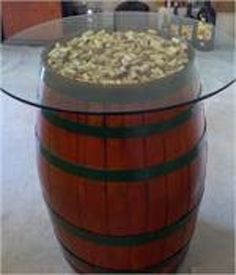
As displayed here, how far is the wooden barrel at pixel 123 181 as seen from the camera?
1.11 meters

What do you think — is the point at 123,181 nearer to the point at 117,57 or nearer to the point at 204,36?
the point at 117,57

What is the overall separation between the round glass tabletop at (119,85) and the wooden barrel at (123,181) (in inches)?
1.5

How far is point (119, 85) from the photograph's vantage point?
107cm

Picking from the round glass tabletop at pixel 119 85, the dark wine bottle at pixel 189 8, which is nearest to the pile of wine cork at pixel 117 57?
the round glass tabletop at pixel 119 85

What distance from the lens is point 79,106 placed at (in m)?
1.07

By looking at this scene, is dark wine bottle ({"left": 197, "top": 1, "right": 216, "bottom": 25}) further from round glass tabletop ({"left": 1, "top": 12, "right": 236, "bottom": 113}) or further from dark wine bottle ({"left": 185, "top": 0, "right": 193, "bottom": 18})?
round glass tabletop ({"left": 1, "top": 12, "right": 236, "bottom": 113})

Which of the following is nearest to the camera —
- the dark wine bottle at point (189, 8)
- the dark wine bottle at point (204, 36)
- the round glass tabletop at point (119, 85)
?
the round glass tabletop at point (119, 85)

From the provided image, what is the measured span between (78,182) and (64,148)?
0.09 meters

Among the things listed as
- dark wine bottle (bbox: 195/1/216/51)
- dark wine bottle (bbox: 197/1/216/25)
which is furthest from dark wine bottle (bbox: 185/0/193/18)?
dark wine bottle (bbox: 195/1/216/51)

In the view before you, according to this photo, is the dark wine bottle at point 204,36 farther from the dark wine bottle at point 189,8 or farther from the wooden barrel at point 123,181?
the dark wine bottle at point 189,8

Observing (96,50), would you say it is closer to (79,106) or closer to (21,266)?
(79,106)

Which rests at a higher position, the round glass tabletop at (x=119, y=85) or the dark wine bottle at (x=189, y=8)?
the round glass tabletop at (x=119, y=85)

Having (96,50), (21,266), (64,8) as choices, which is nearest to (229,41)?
(96,50)

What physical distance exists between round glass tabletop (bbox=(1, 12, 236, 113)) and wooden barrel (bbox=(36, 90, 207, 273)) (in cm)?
4
